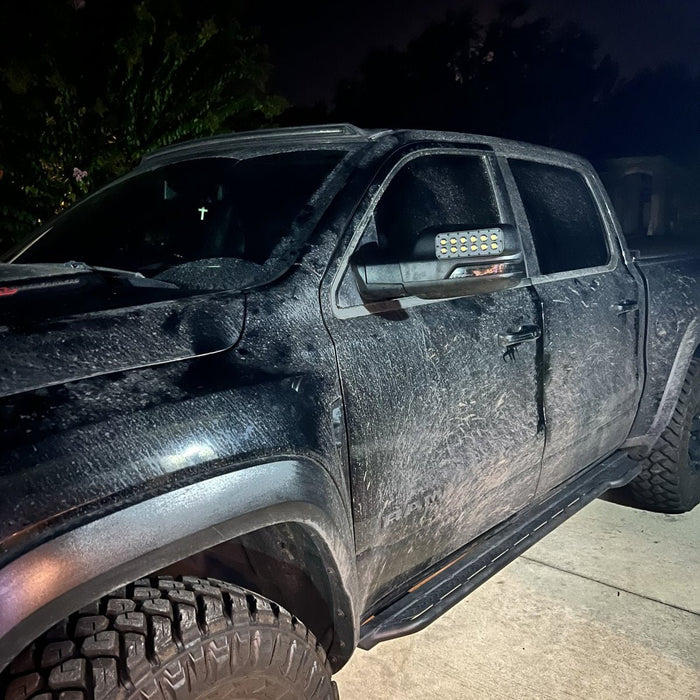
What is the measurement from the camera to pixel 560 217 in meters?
3.16

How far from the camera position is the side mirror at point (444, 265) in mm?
1907

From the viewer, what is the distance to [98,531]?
1275mm

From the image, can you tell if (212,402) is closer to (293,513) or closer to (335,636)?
(293,513)

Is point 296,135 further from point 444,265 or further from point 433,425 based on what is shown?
point 433,425

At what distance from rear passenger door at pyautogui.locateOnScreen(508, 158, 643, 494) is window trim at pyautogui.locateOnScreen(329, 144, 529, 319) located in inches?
4.3

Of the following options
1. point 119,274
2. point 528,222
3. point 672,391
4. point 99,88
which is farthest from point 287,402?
point 99,88

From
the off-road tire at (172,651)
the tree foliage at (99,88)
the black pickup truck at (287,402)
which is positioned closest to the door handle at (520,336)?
the black pickup truck at (287,402)

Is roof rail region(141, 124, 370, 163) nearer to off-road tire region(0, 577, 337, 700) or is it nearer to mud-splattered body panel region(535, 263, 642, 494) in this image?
mud-splattered body panel region(535, 263, 642, 494)

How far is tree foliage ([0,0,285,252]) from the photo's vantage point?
7.05 m

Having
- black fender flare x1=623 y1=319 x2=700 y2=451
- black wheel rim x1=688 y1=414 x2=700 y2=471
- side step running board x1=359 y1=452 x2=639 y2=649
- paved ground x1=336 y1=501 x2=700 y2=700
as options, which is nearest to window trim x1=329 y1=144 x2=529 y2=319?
side step running board x1=359 y1=452 x2=639 y2=649

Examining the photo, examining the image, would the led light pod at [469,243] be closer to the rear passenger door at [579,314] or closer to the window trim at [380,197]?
the window trim at [380,197]

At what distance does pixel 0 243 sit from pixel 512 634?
21.3 ft

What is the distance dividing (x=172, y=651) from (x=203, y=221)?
1428 mm

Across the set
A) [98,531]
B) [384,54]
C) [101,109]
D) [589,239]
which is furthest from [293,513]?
[384,54]
